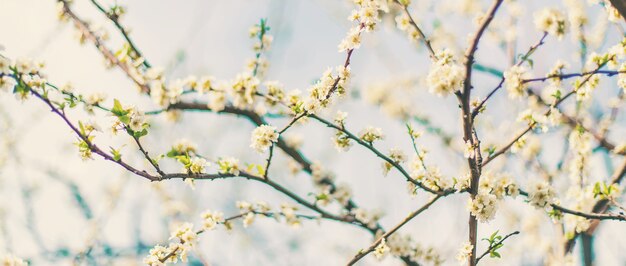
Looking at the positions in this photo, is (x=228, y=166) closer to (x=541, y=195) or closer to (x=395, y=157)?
(x=395, y=157)

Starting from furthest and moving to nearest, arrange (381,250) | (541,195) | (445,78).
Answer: (381,250) → (541,195) → (445,78)

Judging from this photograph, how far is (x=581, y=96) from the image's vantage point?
305 cm

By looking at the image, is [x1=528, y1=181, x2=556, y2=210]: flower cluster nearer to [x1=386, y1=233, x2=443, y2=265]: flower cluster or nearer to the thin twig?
the thin twig

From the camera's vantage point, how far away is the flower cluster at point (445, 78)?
2.36 m

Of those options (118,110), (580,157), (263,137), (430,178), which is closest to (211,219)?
(263,137)

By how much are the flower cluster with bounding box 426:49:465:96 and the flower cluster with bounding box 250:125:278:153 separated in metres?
0.96

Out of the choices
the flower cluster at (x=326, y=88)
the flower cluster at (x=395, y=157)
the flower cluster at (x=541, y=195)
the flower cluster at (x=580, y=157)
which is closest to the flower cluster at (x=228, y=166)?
the flower cluster at (x=326, y=88)

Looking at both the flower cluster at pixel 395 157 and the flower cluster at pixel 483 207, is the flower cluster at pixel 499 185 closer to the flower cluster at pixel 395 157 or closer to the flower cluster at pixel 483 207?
the flower cluster at pixel 483 207

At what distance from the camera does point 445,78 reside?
7.80ft

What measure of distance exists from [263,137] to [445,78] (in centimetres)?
110

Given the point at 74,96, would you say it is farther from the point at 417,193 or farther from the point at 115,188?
the point at 115,188

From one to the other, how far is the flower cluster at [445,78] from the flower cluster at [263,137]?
0.96 meters

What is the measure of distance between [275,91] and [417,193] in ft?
4.01

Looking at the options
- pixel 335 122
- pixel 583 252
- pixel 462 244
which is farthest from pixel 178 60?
pixel 583 252
